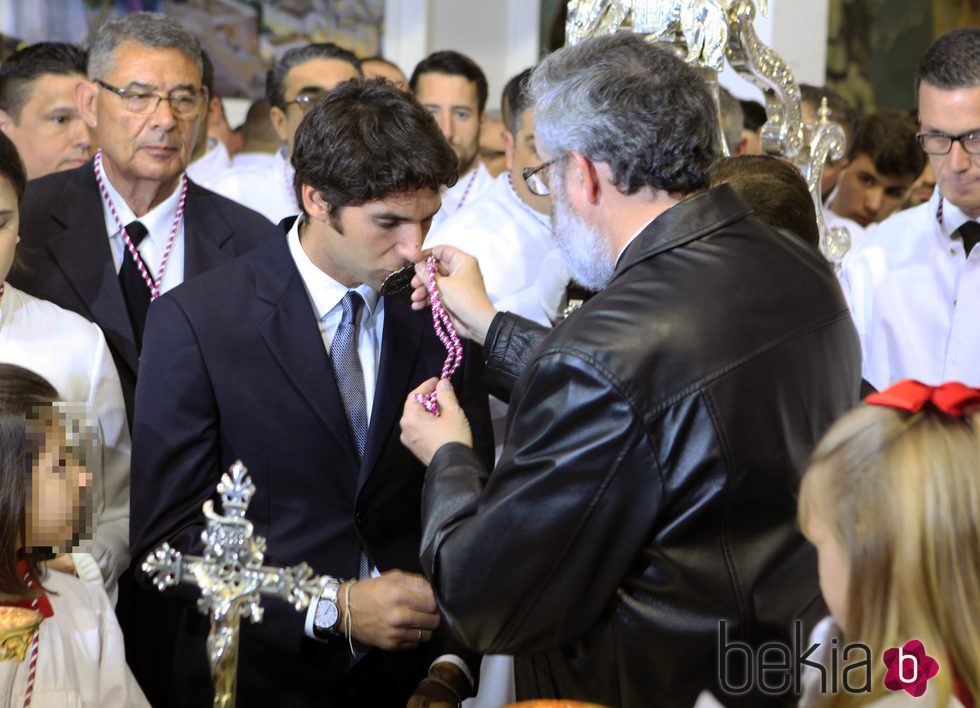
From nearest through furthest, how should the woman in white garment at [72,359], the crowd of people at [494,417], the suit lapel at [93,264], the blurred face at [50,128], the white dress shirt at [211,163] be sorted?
the crowd of people at [494,417] → the woman in white garment at [72,359] → the suit lapel at [93,264] → the blurred face at [50,128] → the white dress shirt at [211,163]

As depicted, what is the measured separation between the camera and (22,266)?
3266 millimetres

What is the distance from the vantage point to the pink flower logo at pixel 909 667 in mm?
1678

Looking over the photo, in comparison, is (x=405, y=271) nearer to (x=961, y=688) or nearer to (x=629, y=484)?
(x=629, y=484)

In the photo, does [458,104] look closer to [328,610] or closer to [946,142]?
[946,142]

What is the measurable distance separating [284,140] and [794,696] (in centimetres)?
355

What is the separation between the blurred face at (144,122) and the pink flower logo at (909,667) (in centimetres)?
241

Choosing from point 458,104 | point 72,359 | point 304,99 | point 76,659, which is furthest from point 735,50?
point 458,104

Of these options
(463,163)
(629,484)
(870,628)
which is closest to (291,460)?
(629,484)

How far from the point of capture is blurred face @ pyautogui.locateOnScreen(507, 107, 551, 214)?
407 cm

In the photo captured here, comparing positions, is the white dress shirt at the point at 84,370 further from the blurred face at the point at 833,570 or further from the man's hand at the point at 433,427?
the blurred face at the point at 833,570

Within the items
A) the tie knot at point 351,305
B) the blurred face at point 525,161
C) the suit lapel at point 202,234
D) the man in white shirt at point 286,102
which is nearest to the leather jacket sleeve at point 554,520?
the tie knot at point 351,305

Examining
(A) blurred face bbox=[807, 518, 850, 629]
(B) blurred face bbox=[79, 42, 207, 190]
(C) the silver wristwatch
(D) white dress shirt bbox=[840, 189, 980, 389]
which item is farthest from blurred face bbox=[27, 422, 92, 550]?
(D) white dress shirt bbox=[840, 189, 980, 389]

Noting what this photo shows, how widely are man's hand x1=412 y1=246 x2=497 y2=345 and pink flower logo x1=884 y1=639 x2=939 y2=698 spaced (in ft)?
4.06

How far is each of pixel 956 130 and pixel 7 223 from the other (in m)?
2.37
